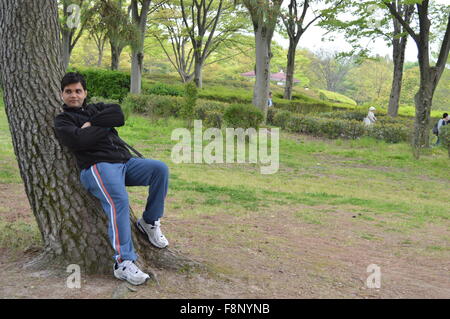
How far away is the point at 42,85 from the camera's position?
3.39m

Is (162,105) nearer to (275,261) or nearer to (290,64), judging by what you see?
(290,64)

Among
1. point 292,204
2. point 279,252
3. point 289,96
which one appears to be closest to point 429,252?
point 279,252

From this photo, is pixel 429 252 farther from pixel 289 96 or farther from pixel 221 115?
pixel 289 96

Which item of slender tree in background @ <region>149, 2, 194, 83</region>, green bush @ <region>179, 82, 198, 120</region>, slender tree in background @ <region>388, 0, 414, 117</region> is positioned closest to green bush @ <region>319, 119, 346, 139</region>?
green bush @ <region>179, 82, 198, 120</region>

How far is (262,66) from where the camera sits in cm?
1452

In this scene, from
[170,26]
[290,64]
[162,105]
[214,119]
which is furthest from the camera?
[170,26]

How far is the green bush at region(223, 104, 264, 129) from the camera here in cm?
1237

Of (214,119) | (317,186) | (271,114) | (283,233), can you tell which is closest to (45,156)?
(283,233)

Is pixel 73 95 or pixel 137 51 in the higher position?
pixel 137 51

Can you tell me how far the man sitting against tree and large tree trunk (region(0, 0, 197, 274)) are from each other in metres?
0.17

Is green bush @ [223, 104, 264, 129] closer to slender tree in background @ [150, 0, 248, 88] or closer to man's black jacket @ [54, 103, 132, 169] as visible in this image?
man's black jacket @ [54, 103, 132, 169]

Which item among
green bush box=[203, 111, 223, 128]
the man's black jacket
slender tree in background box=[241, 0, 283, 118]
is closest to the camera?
the man's black jacket

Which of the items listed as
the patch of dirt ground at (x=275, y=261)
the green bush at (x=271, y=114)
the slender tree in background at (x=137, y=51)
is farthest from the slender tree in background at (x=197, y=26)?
the patch of dirt ground at (x=275, y=261)

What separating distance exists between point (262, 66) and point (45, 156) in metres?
11.8
